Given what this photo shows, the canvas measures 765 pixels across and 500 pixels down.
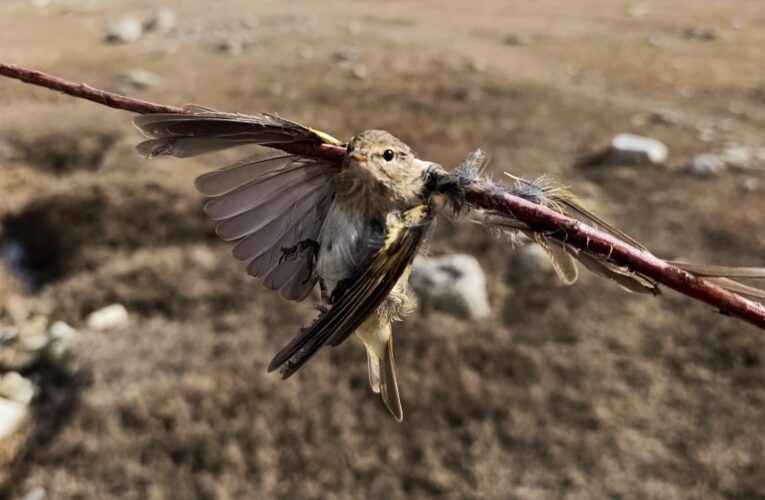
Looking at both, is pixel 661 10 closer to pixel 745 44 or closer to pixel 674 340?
pixel 745 44

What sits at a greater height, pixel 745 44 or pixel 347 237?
pixel 347 237

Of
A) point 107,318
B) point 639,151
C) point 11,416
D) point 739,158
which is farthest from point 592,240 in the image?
point 739,158

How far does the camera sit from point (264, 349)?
4.40 metres

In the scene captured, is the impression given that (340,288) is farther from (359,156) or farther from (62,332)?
(62,332)

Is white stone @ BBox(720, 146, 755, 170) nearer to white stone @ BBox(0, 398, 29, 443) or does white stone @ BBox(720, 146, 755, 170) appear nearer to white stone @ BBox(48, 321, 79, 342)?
white stone @ BBox(48, 321, 79, 342)

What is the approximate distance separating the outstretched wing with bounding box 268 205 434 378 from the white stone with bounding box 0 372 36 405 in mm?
4434

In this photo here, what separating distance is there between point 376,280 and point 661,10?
1603 centimetres

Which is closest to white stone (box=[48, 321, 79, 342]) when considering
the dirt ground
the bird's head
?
the dirt ground

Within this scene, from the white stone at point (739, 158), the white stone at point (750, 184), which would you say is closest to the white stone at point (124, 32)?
the white stone at point (739, 158)

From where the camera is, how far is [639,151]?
643 centimetres

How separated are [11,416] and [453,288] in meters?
3.26

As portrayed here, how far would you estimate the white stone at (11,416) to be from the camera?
3.88m

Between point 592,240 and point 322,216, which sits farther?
point 322,216

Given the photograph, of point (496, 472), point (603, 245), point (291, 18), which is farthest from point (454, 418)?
point (291, 18)
